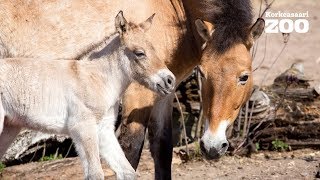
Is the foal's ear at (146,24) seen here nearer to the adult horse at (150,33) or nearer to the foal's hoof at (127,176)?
the adult horse at (150,33)

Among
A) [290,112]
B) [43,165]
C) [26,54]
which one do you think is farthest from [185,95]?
[26,54]

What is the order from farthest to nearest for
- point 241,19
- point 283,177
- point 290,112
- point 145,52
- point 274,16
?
1. point 274,16
2. point 290,112
3. point 283,177
4. point 241,19
5. point 145,52

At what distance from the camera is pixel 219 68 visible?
7156 mm

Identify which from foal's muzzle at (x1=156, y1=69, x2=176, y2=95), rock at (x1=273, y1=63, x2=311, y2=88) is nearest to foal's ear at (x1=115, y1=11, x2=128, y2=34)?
foal's muzzle at (x1=156, y1=69, x2=176, y2=95)

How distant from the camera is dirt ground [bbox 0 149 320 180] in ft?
28.1

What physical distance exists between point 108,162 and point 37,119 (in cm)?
65

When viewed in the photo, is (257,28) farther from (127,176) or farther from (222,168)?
(222,168)

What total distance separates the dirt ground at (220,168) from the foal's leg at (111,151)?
1.63 meters

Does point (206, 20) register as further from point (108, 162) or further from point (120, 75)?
point (108, 162)

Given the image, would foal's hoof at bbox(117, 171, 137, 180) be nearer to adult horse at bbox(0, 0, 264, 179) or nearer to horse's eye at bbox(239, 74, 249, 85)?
adult horse at bbox(0, 0, 264, 179)

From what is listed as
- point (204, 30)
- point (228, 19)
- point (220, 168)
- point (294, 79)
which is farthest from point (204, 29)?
point (294, 79)

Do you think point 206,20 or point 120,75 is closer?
point 120,75

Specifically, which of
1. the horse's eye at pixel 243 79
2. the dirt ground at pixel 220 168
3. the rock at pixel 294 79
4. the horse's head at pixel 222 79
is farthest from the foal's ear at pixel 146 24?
the rock at pixel 294 79

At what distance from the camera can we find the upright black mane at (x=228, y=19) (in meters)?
7.28
